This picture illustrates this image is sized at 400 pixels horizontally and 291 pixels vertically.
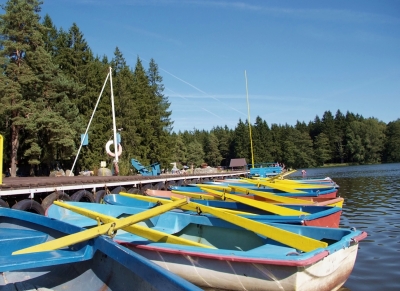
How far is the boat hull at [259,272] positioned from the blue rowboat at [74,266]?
4.86 feet

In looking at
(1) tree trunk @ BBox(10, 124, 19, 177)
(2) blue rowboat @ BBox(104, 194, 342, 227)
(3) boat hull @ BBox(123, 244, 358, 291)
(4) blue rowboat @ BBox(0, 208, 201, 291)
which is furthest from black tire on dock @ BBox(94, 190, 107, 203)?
(1) tree trunk @ BBox(10, 124, 19, 177)

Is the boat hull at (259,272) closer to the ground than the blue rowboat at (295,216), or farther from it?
closer to the ground

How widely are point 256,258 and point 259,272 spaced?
205 millimetres

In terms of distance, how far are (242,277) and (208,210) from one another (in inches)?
72.5

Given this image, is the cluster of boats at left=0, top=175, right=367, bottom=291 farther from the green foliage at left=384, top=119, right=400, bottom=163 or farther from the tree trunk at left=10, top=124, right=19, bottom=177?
the green foliage at left=384, top=119, right=400, bottom=163

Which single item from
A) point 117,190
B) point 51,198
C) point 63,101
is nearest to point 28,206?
point 51,198

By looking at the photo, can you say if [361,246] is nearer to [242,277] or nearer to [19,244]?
[242,277]

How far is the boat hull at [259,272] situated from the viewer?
4059 millimetres

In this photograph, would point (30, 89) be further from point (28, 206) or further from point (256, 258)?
point (256, 258)

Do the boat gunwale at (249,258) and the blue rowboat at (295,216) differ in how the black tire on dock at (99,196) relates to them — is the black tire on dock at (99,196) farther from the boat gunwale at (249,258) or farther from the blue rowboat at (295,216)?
the boat gunwale at (249,258)

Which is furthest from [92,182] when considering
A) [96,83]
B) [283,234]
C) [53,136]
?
[96,83]

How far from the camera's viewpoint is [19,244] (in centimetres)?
460

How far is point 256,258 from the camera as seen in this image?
4195 mm

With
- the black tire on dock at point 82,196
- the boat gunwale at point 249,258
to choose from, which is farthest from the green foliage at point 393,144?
the boat gunwale at point 249,258
